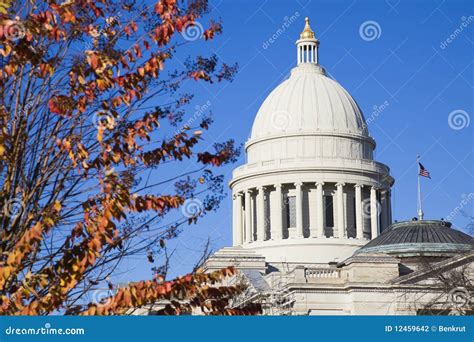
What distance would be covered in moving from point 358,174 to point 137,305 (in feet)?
287

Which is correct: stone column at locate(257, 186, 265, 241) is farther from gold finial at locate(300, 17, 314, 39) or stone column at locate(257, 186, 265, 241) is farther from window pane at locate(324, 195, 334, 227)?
gold finial at locate(300, 17, 314, 39)

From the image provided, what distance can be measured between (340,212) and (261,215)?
7.33 meters

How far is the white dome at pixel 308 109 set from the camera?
4141 inches

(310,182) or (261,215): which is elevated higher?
(310,182)

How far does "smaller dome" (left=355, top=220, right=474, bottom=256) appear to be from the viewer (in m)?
74.1

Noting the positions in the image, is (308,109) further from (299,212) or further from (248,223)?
(248,223)

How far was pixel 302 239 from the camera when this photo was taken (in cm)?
9638

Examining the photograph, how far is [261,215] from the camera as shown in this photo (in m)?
99.2

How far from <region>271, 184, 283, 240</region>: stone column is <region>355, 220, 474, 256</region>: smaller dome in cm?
1745

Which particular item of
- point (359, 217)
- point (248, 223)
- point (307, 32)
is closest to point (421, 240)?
point (359, 217)

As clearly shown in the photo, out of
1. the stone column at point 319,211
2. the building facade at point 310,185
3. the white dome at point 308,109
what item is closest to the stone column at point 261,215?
the building facade at point 310,185

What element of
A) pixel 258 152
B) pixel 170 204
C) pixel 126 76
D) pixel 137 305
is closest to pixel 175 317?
pixel 137 305

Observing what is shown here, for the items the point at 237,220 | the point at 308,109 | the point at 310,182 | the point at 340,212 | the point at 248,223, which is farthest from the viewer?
the point at 308,109

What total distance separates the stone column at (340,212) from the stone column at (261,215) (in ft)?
23.0
